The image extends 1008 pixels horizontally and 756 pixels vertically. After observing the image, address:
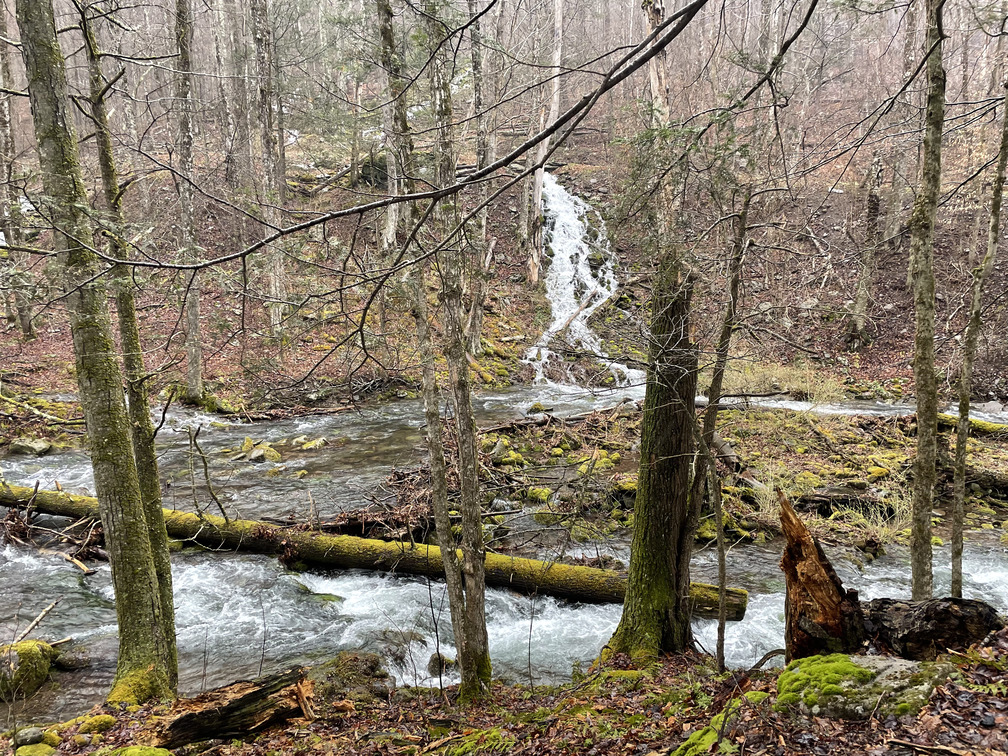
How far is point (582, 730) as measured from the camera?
355 cm

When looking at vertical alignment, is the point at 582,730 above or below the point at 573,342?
below

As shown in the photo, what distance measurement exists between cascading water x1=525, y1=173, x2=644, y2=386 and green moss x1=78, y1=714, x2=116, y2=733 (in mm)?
14081

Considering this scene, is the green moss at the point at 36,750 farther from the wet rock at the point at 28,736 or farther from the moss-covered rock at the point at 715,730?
the moss-covered rock at the point at 715,730

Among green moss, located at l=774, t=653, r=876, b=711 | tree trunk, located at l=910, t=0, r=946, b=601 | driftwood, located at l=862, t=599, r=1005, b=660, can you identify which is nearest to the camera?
green moss, located at l=774, t=653, r=876, b=711

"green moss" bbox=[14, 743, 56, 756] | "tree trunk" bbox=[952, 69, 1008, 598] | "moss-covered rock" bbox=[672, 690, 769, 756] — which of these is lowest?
"green moss" bbox=[14, 743, 56, 756]

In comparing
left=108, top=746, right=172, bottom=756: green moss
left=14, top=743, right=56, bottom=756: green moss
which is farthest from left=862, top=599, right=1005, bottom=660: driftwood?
left=14, top=743, right=56, bottom=756: green moss

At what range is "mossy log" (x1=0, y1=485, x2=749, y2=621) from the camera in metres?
6.68

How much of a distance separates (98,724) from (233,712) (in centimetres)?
87

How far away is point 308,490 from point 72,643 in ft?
12.2

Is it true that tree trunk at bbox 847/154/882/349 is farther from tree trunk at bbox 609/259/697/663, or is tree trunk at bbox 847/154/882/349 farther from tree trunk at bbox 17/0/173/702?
tree trunk at bbox 17/0/173/702

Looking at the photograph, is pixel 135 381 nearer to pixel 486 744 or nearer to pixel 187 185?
pixel 486 744

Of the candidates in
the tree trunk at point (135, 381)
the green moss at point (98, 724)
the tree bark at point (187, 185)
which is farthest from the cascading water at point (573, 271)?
the green moss at point (98, 724)

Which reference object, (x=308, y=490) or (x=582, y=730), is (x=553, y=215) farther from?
(x=582, y=730)

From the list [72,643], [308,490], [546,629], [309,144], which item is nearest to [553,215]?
[309,144]
